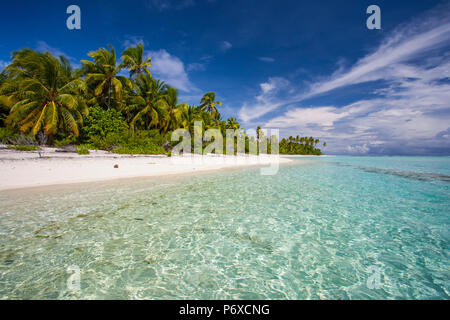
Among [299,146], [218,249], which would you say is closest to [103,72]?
[218,249]

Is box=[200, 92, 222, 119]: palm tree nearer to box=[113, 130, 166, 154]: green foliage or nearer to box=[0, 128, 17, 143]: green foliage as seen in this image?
box=[113, 130, 166, 154]: green foliage

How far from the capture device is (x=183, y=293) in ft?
8.10

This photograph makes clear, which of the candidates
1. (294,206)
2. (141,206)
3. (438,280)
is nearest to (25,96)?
(141,206)

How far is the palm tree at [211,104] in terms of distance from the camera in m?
42.8

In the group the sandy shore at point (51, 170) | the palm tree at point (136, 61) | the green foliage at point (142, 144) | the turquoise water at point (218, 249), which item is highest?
the palm tree at point (136, 61)

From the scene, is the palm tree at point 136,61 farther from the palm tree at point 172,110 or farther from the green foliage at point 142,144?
the green foliage at point 142,144

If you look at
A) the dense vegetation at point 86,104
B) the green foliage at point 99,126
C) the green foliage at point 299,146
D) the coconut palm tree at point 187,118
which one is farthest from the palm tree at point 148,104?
the green foliage at point 299,146

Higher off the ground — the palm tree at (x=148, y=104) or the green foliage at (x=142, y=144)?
the palm tree at (x=148, y=104)

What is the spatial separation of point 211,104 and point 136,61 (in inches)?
728

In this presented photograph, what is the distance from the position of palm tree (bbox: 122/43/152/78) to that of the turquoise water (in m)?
26.2

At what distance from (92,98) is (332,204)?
86.3 ft

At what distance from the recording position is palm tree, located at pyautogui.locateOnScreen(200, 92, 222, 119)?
140 ft

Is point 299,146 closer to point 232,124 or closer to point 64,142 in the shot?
point 232,124

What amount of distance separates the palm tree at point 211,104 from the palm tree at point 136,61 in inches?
642
